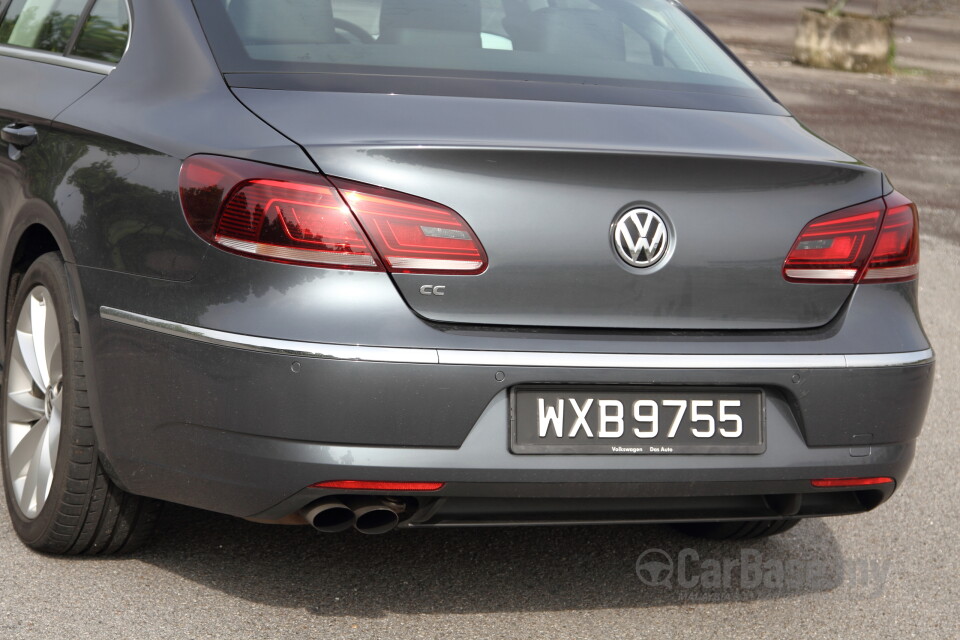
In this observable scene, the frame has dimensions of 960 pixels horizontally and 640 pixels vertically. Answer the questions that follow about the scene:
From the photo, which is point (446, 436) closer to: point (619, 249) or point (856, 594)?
point (619, 249)

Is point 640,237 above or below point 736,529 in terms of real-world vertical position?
above

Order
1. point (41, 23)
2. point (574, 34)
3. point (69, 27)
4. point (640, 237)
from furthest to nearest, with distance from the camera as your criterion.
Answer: point (41, 23) < point (69, 27) < point (574, 34) < point (640, 237)

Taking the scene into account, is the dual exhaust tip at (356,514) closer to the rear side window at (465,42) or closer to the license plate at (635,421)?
the license plate at (635,421)

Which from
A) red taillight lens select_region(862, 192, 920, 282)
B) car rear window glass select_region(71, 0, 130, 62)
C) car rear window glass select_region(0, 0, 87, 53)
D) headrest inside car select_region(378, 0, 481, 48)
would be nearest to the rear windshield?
headrest inside car select_region(378, 0, 481, 48)

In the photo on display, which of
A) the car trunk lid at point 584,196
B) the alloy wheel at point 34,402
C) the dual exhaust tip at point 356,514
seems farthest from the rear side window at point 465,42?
the dual exhaust tip at point 356,514

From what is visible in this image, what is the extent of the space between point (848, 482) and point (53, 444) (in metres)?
1.92

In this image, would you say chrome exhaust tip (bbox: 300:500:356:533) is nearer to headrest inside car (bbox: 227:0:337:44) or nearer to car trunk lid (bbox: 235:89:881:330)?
car trunk lid (bbox: 235:89:881:330)

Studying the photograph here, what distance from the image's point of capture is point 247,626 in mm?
3295

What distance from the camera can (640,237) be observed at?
302 cm

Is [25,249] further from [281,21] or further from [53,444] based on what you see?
[281,21]

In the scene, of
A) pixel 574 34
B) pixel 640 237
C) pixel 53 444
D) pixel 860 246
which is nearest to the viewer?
pixel 640 237

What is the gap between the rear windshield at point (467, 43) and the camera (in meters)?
3.32

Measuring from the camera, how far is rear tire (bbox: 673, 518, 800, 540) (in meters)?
4.05

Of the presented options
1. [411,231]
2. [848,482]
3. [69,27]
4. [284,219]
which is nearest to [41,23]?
[69,27]
